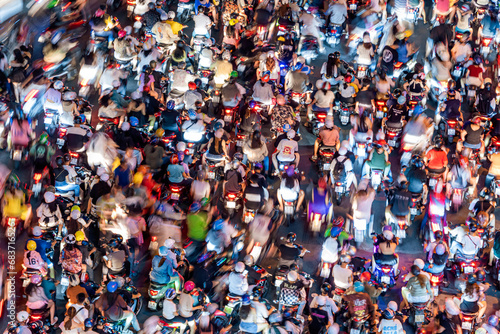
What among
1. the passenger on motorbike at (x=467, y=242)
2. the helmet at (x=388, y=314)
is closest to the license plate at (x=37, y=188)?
the helmet at (x=388, y=314)

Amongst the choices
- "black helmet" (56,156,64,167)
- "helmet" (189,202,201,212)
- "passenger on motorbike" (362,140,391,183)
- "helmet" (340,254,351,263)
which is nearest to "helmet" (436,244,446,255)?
"helmet" (340,254,351,263)

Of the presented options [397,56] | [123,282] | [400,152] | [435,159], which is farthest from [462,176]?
[123,282]

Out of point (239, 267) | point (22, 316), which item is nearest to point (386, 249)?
point (239, 267)

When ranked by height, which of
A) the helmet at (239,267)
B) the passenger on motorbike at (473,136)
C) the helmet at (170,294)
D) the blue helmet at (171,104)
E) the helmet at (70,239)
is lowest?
the passenger on motorbike at (473,136)

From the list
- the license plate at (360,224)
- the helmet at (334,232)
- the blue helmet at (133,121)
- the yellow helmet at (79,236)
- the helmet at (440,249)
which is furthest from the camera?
the blue helmet at (133,121)

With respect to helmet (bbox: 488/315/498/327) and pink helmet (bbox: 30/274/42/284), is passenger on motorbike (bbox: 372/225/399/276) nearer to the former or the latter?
helmet (bbox: 488/315/498/327)

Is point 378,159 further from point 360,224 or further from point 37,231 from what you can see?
point 37,231

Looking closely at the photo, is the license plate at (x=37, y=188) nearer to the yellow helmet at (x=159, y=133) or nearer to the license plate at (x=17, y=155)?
the license plate at (x=17, y=155)

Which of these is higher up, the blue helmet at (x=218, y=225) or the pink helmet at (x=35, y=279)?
the pink helmet at (x=35, y=279)
